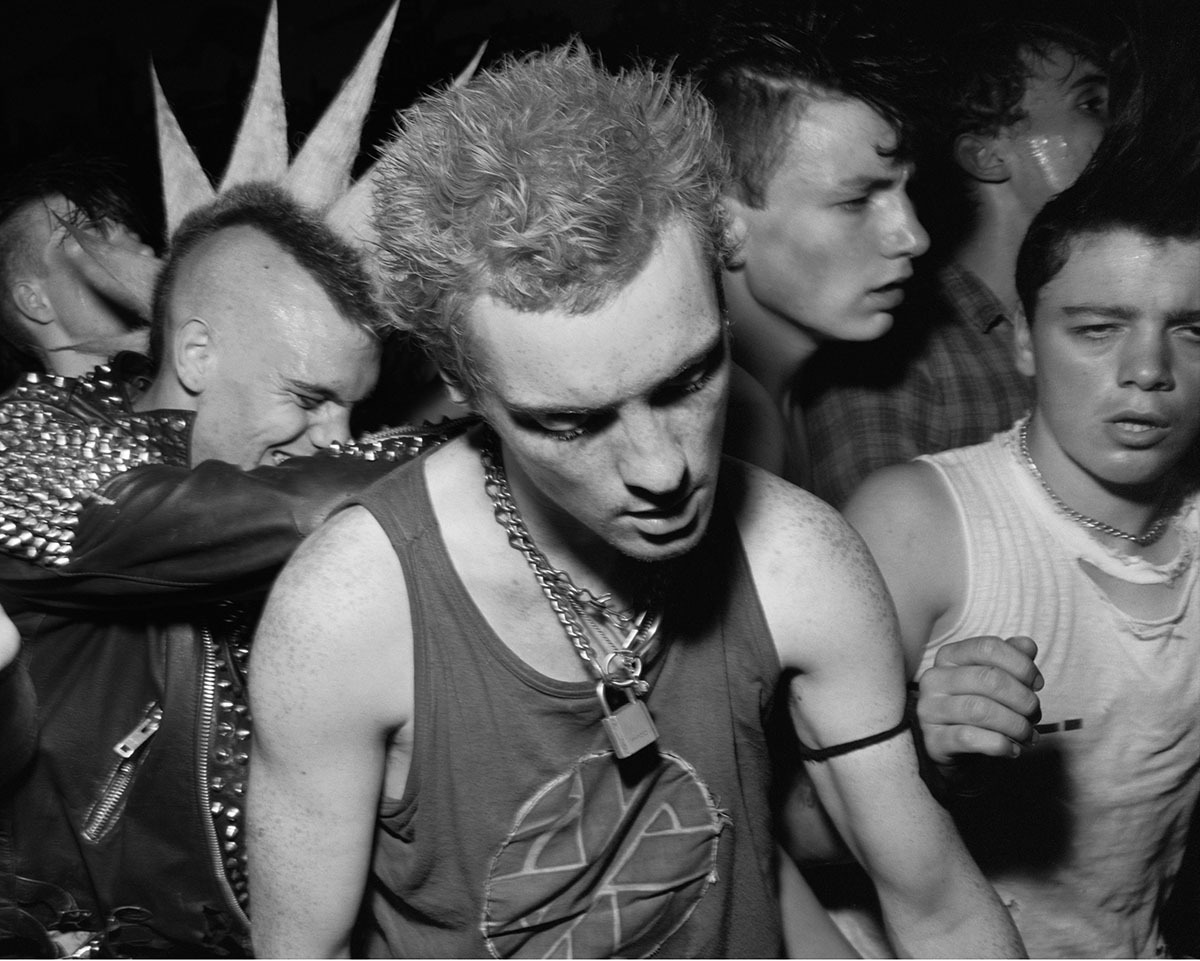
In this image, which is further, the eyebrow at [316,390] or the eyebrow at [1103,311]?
the eyebrow at [316,390]

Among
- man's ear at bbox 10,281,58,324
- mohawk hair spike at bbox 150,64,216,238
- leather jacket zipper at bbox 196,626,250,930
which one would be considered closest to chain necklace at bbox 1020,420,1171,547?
leather jacket zipper at bbox 196,626,250,930

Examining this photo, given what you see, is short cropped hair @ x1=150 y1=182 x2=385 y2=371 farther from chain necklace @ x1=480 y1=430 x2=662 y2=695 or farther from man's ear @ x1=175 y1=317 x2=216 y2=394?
chain necklace @ x1=480 y1=430 x2=662 y2=695

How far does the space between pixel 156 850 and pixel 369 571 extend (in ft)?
1.65

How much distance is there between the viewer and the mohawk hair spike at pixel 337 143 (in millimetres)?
1430

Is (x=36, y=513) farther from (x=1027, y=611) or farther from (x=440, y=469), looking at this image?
(x=1027, y=611)

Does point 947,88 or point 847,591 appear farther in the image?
point 947,88

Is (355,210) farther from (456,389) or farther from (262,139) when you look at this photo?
(456,389)

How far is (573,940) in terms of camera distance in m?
1.12

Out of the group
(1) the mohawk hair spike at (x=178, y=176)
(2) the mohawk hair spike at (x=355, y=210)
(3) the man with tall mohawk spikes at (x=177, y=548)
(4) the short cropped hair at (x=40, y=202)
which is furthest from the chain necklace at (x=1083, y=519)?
(4) the short cropped hair at (x=40, y=202)

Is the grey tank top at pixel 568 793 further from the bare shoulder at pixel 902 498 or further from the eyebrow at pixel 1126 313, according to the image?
the eyebrow at pixel 1126 313

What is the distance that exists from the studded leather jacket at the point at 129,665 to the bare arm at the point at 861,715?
46 cm

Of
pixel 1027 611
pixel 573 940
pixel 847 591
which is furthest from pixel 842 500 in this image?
pixel 573 940

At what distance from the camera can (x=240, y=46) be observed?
1.53m

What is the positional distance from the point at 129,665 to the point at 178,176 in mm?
665
